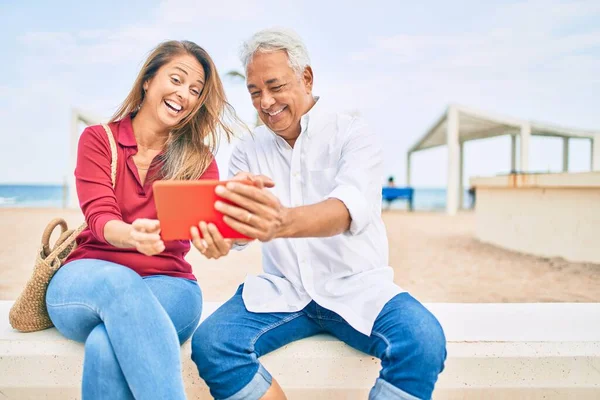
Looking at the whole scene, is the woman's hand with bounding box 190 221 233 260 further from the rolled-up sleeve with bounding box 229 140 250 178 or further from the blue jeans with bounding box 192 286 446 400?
the rolled-up sleeve with bounding box 229 140 250 178

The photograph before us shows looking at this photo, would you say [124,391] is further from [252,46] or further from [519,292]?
[519,292]

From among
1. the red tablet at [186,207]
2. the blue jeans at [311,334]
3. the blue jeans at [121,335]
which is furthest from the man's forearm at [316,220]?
the blue jeans at [121,335]

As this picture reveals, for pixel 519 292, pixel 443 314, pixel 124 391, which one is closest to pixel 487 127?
pixel 519 292

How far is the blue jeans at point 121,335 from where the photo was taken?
1497mm

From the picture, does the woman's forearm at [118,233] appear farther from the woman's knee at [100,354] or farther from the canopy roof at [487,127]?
the canopy roof at [487,127]

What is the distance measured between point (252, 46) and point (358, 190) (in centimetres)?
72

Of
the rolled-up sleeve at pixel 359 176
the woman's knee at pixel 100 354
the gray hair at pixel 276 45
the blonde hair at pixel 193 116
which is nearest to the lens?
the woman's knee at pixel 100 354

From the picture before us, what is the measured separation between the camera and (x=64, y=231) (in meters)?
2.09

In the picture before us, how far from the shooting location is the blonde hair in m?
2.11

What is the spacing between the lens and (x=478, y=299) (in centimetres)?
512

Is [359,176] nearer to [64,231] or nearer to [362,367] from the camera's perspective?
[362,367]

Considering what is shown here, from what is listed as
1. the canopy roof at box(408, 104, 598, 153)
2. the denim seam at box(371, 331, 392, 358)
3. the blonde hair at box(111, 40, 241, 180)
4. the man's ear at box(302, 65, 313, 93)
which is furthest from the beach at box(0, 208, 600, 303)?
the canopy roof at box(408, 104, 598, 153)

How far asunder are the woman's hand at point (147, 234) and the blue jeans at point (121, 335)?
113 millimetres

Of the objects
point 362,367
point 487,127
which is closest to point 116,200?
point 362,367
